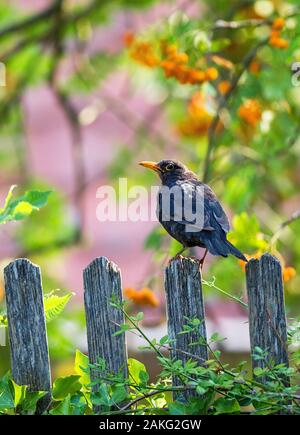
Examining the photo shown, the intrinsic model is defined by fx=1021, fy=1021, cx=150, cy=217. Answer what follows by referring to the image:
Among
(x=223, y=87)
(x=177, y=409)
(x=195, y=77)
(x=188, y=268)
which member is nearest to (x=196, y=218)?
(x=188, y=268)

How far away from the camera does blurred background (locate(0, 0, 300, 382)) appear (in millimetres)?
4707

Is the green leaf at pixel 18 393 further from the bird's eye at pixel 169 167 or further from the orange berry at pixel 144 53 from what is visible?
the orange berry at pixel 144 53

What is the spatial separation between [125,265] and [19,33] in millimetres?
2672

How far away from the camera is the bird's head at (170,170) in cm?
457

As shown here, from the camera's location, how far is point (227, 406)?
3154 millimetres

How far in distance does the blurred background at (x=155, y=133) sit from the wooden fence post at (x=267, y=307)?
5 cm

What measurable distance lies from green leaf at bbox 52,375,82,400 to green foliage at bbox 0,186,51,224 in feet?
1.83

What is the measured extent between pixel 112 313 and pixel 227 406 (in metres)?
0.48

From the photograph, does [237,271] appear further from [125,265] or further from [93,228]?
[93,228]

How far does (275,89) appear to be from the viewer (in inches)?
189

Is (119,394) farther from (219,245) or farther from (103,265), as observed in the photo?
(219,245)

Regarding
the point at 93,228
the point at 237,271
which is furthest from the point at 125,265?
the point at 237,271

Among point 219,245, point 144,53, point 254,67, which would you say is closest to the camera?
point 219,245

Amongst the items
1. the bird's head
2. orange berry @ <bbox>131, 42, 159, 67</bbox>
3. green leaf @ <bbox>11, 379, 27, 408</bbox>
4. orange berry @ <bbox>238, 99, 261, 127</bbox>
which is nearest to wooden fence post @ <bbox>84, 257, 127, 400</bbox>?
green leaf @ <bbox>11, 379, 27, 408</bbox>
